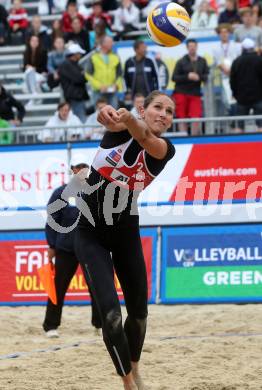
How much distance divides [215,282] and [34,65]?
7.80 metres

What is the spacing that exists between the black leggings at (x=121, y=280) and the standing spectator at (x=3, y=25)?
14203mm

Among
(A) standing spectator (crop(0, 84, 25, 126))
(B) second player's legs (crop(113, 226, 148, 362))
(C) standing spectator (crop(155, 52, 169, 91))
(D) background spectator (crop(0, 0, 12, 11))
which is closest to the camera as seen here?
(B) second player's legs (crop(113, 226, 148, 362))

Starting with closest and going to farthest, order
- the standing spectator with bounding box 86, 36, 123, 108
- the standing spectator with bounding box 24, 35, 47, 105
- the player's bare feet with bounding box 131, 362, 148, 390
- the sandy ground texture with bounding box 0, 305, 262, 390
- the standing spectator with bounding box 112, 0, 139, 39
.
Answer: the player's bare feet with bounding box 131, 362, 148, 390 → the sandy ground texture with bounding box 0, 305, 262, 390 → the standing spectator with bounding box 86, 36, 123, 108 → the standing spectator with bounding box 24, 35, 47, 105 → the standing spectator with bounding box 112, 0, 139, 39

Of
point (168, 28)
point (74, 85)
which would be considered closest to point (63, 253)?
point (168, 28)

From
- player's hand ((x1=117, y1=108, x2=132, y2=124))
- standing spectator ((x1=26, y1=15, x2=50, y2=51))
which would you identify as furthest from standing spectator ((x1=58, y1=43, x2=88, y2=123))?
player's hand ((x1=117, y1=108, x2=132, y2=124))

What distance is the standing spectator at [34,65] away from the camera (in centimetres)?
1805

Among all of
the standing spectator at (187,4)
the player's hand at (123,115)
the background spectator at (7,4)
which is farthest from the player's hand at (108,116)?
the background spectator at (7,4)

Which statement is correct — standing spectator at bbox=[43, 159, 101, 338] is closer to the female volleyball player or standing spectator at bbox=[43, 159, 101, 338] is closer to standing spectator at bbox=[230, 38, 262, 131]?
the female volleyball player

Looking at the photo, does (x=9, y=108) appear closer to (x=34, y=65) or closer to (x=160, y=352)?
(x=34, y=65)

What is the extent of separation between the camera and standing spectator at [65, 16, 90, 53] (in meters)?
18.1

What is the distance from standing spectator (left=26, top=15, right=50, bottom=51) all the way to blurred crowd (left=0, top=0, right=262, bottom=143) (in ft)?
0.08

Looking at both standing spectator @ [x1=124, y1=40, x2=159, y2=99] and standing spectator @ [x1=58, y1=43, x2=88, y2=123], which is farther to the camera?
standing spectator @ [x1=58, y1=43, x2=88, y2=123]

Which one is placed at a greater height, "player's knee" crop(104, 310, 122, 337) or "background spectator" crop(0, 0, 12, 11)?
"background spectator" crop(0, 0, 12, 11)

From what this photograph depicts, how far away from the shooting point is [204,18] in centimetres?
1812
